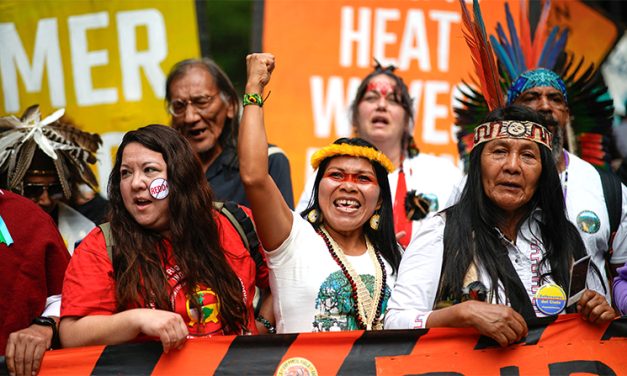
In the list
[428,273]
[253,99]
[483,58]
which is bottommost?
[428,273]

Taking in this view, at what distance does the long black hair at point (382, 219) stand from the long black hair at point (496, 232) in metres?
0.38

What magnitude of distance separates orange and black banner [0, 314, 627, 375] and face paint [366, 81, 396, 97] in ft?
7.50

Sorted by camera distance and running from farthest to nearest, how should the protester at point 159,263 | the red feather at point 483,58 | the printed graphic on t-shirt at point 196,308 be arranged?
the red feather at point 483,58
the printed graphic on t-shirt at point 196,308
the protester at point 159,263

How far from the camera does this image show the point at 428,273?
351 centimetres

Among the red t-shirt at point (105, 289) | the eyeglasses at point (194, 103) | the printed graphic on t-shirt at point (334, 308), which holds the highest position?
the eyeglasses at point (194, 103)

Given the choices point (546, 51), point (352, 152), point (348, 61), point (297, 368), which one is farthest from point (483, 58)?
point (348, 61)

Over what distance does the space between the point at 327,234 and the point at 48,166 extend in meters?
1.60

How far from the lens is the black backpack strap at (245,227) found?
372cm

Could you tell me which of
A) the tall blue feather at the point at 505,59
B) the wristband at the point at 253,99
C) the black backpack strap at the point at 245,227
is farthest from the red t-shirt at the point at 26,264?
the tall blue feather at the point at 505,59

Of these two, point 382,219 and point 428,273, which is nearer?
point 428,273

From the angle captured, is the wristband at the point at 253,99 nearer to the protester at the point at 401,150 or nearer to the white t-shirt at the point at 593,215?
the protester at the point at 401,150

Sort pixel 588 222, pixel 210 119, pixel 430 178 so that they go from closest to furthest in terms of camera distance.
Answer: pixel 588 222 → pixel 210 119 → pixel 430 178

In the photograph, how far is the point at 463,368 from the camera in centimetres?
335

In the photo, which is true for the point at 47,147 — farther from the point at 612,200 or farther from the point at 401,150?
the point at 612,200
